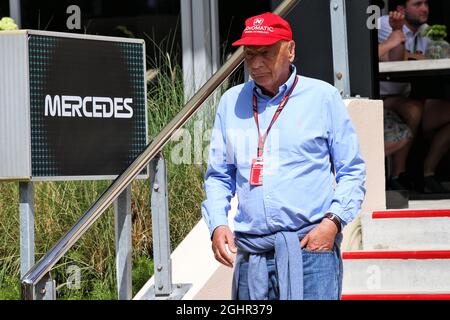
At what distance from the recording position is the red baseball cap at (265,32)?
454cm

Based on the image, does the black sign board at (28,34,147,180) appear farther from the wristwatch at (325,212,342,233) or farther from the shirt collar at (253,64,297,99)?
the wristwatch at (325,212,342,233)

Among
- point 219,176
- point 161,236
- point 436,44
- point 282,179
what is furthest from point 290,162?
point 436,44

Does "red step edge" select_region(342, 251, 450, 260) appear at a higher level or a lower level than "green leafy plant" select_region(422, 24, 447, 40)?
lower

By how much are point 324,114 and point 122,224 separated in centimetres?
178

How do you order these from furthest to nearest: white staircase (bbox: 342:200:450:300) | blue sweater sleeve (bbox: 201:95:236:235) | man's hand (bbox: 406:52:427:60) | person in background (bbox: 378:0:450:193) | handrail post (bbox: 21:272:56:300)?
1. man's hand (bbox: 406:52:427:60)
2. person in background (bbox: 378:0:450:193)
3. white staircase (bbox: 342:200:450:300)
4. handrail post (bbox: 21:272:56:300)
5. blue sweater sleeve (bbox: 201:95:236:235)

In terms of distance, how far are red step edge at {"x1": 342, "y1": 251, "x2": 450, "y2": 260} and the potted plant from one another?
355 centimetres

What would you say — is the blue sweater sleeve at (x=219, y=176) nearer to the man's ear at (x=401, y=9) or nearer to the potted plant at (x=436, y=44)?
the potted plant at (x=436, y=44)

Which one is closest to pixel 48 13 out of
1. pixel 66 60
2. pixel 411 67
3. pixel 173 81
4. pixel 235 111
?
pixel 173 81

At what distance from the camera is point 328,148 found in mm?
4602

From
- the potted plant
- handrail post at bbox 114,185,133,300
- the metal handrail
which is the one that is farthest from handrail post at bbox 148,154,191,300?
the potted plant

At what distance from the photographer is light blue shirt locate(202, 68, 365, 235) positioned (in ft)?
14.6

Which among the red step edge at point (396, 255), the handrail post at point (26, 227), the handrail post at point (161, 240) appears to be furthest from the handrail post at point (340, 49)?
the handrail post at point (26, 227)

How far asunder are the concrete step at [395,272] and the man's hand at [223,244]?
1.88m

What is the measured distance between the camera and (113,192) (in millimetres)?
5625
